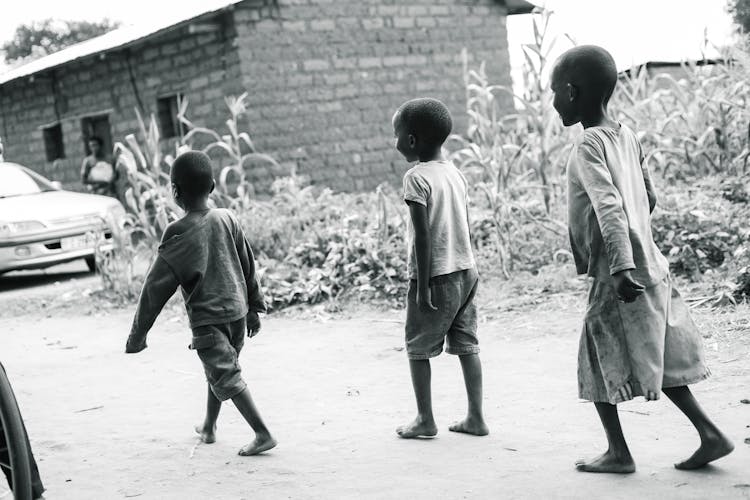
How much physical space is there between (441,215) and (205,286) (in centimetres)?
93

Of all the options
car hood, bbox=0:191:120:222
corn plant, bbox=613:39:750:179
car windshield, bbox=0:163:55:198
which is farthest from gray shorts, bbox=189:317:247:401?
car windshield, bbox=0:163:55:198

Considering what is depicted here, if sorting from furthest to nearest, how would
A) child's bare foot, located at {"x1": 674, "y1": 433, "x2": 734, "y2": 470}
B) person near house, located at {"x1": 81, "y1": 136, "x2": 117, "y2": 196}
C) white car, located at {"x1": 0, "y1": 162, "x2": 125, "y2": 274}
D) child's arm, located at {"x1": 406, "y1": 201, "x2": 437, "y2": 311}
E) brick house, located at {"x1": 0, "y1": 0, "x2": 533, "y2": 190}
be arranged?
1. person near house, located at {"x1": 81, "y1": 136, "x2": 117, "y2": 196}
2. brick house, located at {"x1": 0, "y1": 0, "x2": 533, "y2": 190}
3. white car, located at {"x1": 0, "y1": 162, "x2": 125, "y2": 274}
4. child's arm, located at {"x1": 406, "y1": 201, "x2": 437, "y2": 311}
5. child's bare foot, located at {"x1": 674, "y1": 433, "x2": 734, "y2": 470}

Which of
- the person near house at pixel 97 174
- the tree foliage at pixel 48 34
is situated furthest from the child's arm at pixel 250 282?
the tree foliage at pixel 48 34

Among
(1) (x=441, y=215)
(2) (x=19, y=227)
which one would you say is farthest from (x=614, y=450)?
(2) (x=19, y=227)

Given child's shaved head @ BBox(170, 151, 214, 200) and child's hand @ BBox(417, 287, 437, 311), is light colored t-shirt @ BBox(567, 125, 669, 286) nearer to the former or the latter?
child's hand @ BBox(417, 287, 437, 311)

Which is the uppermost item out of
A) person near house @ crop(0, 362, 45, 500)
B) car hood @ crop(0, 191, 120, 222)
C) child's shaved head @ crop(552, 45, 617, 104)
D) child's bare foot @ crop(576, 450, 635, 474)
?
child's shaved head @ crop(552, 45, 617, 104)

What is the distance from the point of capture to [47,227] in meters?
10.3

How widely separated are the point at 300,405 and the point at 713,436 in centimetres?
207

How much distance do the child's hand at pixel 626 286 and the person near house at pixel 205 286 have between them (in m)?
1.46

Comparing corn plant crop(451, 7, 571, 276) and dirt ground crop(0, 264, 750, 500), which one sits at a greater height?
corn plant crop(451, 7, 571, 276)

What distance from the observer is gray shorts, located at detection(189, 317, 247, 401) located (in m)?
3.51

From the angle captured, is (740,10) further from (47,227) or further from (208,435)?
(208,435)

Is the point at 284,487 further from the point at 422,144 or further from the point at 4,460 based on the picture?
the point at 422,144

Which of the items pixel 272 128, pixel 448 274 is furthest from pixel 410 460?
pixel 272 128
